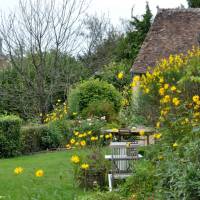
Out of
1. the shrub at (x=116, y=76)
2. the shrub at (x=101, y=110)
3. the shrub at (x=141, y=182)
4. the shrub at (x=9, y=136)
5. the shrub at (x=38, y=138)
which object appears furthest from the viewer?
the shrub at (x=116, y=76)

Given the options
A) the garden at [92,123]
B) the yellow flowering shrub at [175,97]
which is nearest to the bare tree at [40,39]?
the garden at [92,123]

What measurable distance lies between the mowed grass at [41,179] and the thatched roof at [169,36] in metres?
7.78

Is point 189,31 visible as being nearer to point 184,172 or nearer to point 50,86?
point 50,86

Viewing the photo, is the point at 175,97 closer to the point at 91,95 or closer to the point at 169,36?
the point at 91,95

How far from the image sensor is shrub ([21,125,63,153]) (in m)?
14.8

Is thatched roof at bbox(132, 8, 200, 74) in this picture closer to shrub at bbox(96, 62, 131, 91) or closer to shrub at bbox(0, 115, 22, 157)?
shrub at bbox(96, 62, 131, 91)

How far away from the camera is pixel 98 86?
60.4 feet

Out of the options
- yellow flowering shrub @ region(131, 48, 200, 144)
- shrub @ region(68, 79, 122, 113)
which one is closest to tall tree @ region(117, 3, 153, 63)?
shrub @ region(68, 79, 122, 113)

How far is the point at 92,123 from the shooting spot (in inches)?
566

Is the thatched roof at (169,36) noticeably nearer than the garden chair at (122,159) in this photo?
No

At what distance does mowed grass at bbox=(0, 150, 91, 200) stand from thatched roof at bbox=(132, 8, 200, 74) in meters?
7.78

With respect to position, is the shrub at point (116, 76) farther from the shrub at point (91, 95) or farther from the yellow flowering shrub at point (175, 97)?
the yellow flowering shrub at point (175, 97)

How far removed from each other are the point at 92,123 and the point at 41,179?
5.33 meters

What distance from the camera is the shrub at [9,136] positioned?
14.1 metres
